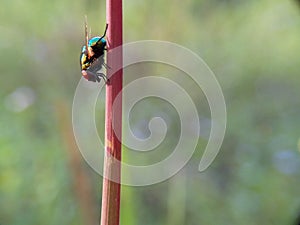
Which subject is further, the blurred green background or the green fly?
the blurred green background

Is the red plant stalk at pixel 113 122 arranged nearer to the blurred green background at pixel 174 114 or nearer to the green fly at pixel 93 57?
the green fly at pixel 93 57

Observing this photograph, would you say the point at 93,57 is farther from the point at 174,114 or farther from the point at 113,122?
the point at 174,114

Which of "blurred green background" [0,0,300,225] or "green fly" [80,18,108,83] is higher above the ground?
"blurred green background" [0,0,300,225]

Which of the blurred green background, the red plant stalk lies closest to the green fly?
the red plant stalk

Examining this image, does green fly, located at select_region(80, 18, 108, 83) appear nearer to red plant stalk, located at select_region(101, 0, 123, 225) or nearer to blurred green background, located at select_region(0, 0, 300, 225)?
red plant stalk, located at select_region(101, 0, 123, 225)

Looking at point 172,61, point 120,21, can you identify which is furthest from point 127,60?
point 120,21

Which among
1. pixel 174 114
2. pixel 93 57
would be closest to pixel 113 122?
pixel 93 57
